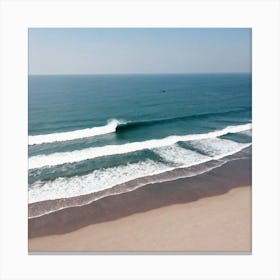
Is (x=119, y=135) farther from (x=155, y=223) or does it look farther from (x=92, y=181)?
(x=155, y=223)

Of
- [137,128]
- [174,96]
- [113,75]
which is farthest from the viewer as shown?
[174,96]

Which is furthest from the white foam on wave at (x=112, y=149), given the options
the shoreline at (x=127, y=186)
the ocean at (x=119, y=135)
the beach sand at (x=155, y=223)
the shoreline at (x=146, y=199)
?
the beach sand at (x=155, y=223)
